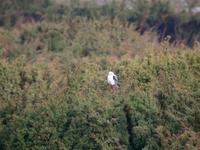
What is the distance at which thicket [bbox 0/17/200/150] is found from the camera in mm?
9781

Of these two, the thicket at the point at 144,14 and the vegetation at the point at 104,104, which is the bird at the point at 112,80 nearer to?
the vegetation at the point at 104,104

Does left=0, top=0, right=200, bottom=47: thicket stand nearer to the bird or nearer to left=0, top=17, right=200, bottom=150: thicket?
left=0, top=17, right=200, bottom=150: thicket

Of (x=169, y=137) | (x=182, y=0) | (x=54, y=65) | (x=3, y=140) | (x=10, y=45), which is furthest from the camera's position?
(x=182, y=0)

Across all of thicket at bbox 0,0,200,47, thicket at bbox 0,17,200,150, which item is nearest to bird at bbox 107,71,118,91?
thicket at bbox 0,17,200,150

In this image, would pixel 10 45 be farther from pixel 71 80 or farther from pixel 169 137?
→ pixel 169 137

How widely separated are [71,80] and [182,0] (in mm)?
11236

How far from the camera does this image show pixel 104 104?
10062mm

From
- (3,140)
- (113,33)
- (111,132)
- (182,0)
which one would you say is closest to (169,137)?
(111,132)

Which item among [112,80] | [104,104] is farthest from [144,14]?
[104,104]

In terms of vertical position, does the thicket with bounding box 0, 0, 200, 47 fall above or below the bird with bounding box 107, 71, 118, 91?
below

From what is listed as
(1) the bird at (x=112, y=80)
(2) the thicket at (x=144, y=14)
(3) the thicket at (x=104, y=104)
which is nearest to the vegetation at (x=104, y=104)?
(3) the thicket at (x=104, y=104)

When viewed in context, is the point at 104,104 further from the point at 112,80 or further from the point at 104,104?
the point at 112,80

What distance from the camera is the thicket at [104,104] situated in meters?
9.78

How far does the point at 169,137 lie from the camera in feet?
30.8
